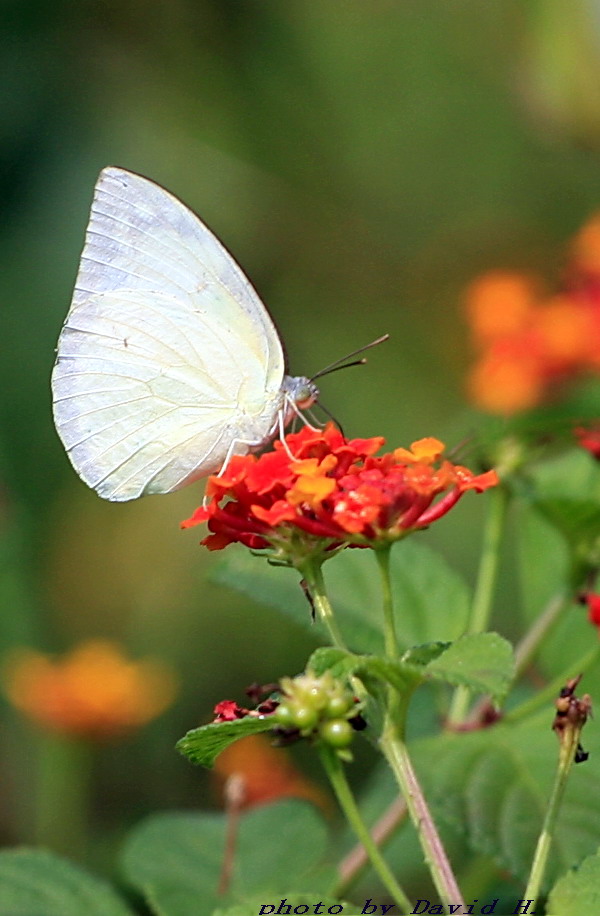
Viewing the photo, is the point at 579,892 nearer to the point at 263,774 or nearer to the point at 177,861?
the point at 177,861

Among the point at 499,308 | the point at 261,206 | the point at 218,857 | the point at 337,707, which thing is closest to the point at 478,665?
the point at 337,707

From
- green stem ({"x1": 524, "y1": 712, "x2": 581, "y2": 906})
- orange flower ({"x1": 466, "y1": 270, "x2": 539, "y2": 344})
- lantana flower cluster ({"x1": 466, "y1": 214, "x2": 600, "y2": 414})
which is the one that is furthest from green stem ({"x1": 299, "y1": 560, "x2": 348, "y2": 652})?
orange flower ({"x1": 466, "y1": 270, "x2": 539, "y2": 344})

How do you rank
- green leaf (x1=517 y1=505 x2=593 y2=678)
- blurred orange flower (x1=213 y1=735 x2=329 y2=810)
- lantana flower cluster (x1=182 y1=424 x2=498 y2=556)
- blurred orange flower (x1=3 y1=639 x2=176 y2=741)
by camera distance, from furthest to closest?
blurred orange flower (x1=3 y1=639 x2=176 y2=741)
blurred orange flower (x1=213 y1=735 x2=329 y2=810)
green leaf (x1=517 y1=505 x2=593 y2=678)
lantana flower cluster (x1=182 y1=424 x2=498 y2=556)

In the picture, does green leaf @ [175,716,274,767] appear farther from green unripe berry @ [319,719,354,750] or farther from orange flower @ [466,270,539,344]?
orange flower @ [466,270,539,344]

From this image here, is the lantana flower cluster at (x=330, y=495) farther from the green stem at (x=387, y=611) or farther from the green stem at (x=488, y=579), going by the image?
the green stem at (x=488, y=579)

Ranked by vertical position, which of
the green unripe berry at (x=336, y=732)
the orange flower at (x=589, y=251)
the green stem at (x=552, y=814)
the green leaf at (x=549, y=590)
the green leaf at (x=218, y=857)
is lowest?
the green leaf at (x=218, y=857)

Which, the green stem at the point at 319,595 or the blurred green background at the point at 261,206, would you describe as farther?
the blurred green background at the point at 261,206

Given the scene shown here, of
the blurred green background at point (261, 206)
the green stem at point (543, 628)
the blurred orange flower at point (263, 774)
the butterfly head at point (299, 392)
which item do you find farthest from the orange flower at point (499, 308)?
the blurred orange flower at point (263, 774)
